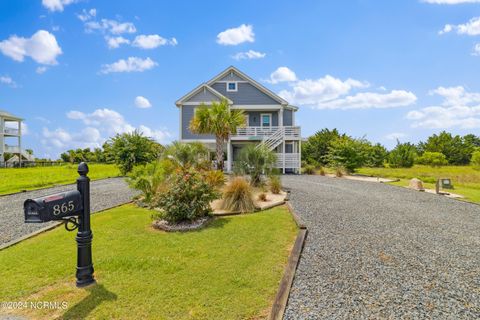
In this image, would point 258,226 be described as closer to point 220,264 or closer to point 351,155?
point 220,264

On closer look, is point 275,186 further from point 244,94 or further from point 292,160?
point 244,94

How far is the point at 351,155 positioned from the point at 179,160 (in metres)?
14.6

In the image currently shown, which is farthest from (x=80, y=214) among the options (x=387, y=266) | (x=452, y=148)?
(x=452, y=148)

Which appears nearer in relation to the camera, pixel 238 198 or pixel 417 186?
pixel 238 198

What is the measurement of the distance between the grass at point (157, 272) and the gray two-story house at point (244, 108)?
1649cm

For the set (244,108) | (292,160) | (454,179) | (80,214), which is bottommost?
(454,179)

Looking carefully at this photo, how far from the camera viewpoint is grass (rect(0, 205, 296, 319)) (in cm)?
323

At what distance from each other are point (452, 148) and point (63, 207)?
55177mm

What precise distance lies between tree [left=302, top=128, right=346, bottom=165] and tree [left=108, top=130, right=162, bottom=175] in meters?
17.4

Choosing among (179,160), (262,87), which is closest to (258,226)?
(179,160)

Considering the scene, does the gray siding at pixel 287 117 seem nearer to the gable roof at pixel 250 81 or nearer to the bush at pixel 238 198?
the gable roof at pixel 250 81

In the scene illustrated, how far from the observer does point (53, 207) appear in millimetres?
3396

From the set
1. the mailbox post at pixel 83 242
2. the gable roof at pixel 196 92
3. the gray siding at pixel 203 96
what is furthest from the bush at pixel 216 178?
the gray siding at pixel 203 96

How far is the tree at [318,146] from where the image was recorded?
2966 centimetres
